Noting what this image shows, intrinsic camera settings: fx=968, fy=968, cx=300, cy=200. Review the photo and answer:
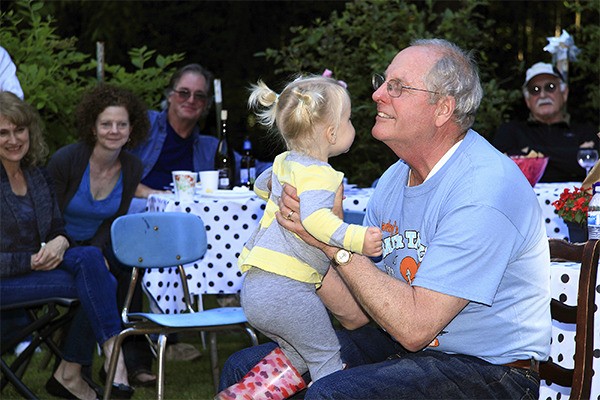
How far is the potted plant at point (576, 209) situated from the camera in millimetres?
3188

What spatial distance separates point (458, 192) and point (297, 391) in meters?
0.80

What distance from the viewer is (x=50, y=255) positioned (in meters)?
4.27

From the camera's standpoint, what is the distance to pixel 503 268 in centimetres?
229

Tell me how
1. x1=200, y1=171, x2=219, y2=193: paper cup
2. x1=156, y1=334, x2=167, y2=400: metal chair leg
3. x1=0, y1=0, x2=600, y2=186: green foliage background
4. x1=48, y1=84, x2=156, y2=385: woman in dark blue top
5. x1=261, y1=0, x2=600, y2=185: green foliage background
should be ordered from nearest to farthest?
x1=156, y1=334, x2=167, y2=400: metal chair leg → x1=200, y1=171, x2=219, y2=193: paper cup → x1=48, y1=84, x2=156, y2=385: woman in dark blue top → x1=0, y1=0, x2=600, y2=186: green foliage background → x1=261, y1=0, x2=600, y2=185: green foliage background

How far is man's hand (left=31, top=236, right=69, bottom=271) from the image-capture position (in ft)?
13.9

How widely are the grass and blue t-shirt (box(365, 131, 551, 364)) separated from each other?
7.58 ft

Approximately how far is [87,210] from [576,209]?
2.62m

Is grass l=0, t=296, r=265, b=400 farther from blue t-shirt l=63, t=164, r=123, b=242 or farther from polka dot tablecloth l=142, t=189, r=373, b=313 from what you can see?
blue t-shirt l=63, t=164, r=123, b=242

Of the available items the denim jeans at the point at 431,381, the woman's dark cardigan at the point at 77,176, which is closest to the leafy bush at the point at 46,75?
the woman's dark cardigan at the point at 77,176

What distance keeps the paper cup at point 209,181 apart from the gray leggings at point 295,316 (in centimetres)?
204

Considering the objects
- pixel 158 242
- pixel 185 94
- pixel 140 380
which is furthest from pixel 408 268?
pixel 185 94

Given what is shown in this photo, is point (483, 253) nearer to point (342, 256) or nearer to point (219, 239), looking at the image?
point (342, 256)

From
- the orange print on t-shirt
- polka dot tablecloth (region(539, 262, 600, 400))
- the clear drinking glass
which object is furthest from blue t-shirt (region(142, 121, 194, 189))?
the orange print on t-shirt

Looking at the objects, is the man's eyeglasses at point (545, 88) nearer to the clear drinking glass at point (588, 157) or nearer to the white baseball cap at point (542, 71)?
the white baseball cap at point (542, 71)
